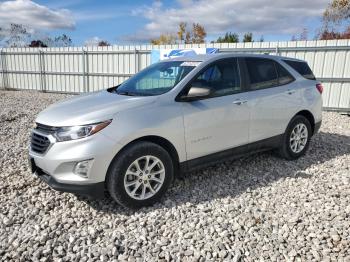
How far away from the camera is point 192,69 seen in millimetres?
4016

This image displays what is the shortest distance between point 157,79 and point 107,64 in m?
10.3

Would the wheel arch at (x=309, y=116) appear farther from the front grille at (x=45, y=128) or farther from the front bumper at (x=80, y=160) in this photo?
the front grille at (x=45, y=128)

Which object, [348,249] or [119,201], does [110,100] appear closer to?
[119,201]

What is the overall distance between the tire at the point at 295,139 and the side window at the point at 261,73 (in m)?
0.79

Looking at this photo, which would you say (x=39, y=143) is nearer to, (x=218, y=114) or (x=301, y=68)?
(x=218, y=114)

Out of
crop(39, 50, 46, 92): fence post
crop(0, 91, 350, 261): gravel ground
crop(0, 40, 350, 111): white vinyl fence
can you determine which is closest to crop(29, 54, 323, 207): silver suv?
crop(0, 91, 350, 261): gravel ground

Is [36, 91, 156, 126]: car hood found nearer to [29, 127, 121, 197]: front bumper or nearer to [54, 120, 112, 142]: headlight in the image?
[54, 120, 112, 142]: headlight

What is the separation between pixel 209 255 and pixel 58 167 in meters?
1.76

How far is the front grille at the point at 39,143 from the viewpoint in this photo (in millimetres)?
3391

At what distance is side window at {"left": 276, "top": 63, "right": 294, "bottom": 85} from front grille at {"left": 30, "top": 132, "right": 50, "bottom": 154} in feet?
11.5

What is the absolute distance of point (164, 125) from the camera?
3549mm

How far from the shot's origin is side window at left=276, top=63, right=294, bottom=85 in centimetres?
493

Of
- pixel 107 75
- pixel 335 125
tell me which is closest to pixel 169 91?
pixel 335 125

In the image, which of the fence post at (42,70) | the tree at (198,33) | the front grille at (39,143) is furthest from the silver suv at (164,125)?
the tree at (198,33)
